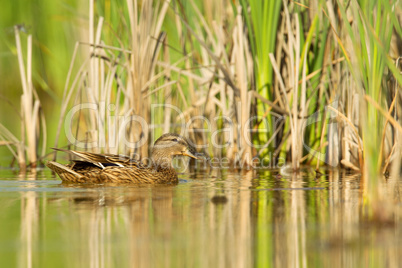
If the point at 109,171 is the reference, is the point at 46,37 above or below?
above

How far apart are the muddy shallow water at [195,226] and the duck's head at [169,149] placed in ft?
3.77

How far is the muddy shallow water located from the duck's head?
1.15m

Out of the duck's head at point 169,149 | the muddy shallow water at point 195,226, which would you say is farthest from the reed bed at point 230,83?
the muddy shallow water at point 195,226

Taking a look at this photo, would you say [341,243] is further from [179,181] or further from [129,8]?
[129,8]

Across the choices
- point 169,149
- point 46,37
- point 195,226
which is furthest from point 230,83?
point 46,37

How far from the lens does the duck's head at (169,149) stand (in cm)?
871

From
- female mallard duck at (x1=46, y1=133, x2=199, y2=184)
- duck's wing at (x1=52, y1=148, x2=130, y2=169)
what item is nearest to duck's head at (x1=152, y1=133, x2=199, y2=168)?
female mallard duck at (x1=46, y1=133, x2=199, y2=184)

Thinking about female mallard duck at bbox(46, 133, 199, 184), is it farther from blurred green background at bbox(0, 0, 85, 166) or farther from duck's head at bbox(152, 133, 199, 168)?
blurred green background at bbox(0, 0, 85, 166)

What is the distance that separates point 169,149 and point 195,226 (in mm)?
3812

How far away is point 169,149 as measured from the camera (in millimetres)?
8820

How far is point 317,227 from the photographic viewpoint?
499 cm

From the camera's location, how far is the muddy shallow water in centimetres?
411

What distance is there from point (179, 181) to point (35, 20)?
4946mm

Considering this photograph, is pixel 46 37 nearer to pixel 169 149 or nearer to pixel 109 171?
pixel 169 149
